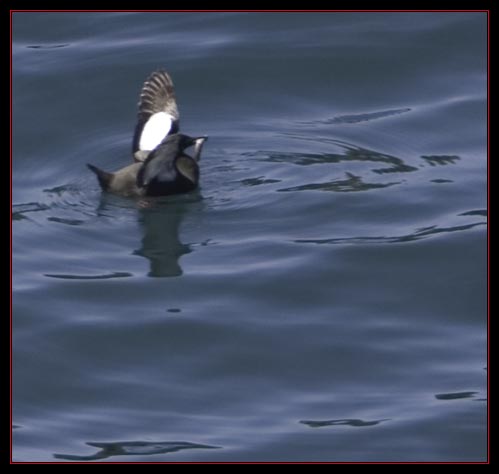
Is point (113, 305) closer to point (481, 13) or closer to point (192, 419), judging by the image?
point (192, 419)

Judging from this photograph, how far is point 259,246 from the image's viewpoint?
10.5 m

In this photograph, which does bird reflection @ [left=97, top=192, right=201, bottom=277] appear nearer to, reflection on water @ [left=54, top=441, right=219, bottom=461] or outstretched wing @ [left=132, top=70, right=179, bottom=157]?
outstretched wing @ [left=132, top=70, right=179, bottom=157]

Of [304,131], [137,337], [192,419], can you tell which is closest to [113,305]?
[137,337]

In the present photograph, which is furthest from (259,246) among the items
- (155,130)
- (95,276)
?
(155,130)

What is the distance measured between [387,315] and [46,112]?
420cm

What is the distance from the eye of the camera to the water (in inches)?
338

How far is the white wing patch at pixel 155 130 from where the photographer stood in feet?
38.3

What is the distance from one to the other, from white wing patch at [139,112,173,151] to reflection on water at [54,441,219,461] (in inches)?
145

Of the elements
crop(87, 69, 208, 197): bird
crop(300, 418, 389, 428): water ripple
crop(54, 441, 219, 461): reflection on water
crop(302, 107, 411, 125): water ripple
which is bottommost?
crop(54, 441, 219, 461): reflection on water

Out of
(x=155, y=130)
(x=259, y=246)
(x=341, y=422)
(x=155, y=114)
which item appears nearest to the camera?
(x=341, y=422)

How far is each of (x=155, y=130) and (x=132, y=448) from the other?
397 centimetres

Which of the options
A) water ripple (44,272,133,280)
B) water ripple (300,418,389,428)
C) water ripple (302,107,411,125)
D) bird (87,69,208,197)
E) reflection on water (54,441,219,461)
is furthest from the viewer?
water ripple (302,107,411,125)

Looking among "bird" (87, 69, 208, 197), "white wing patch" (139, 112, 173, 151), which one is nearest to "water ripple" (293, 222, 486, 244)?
"bird" (87, 69, 208, 197)

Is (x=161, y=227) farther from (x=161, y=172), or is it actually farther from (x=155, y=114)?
(x=155, y=114)
